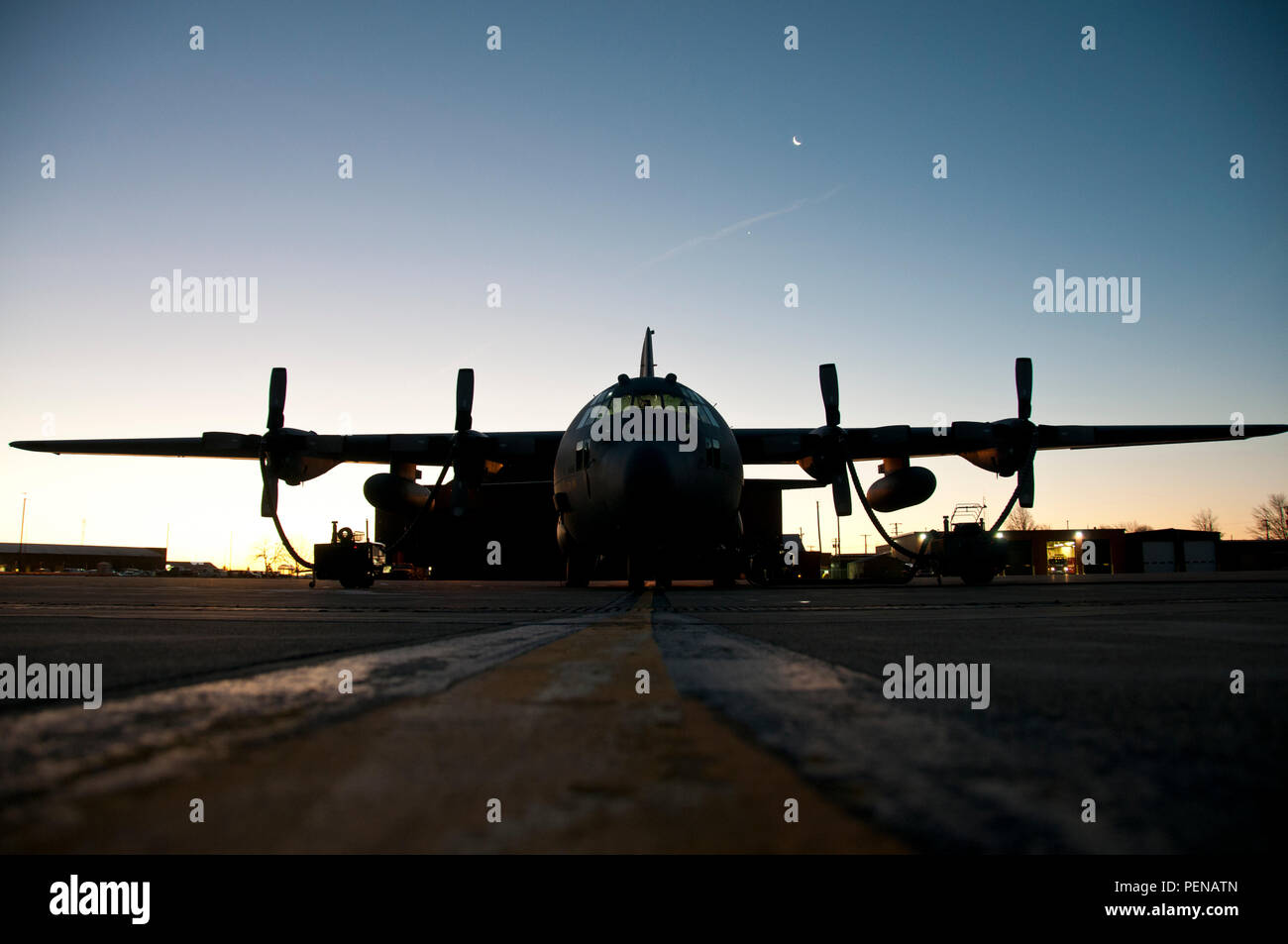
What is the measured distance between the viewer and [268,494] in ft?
58.4

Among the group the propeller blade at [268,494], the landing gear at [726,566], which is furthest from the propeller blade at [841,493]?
the propeller blade at [268,494]

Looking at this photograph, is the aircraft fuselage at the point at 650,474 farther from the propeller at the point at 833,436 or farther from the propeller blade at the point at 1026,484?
the propeller blade at the point at 1026,484

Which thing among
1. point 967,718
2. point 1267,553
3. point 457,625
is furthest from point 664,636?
point 1267,553

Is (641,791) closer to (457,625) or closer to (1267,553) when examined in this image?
(457,625)

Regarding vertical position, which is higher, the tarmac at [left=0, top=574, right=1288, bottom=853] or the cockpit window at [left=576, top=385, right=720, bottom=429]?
the cockpit window at [left=576, top=385, right=720, bottom=429]

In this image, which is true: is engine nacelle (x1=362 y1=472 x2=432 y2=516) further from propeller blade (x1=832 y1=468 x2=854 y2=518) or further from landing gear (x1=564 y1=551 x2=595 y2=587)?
propeller blade (x1=832 y1=468 x2=854 y2=518)

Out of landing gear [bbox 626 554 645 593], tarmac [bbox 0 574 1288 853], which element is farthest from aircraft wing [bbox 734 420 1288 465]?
tarmac [bbox 0 574 1288 853]

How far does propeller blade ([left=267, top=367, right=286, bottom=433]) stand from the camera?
18.3 m

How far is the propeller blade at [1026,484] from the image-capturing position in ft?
60.1

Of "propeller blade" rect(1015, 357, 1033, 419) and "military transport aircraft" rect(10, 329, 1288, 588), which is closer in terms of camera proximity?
"military transport aircraft" rect(10, 329, 1288, 588)

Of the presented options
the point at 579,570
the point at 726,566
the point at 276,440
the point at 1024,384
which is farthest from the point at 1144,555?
the point at 276,440

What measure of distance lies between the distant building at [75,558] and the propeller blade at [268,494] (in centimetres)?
9148

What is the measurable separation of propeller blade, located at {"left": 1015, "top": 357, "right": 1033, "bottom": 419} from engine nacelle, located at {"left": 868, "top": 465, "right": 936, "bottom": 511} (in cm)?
390
